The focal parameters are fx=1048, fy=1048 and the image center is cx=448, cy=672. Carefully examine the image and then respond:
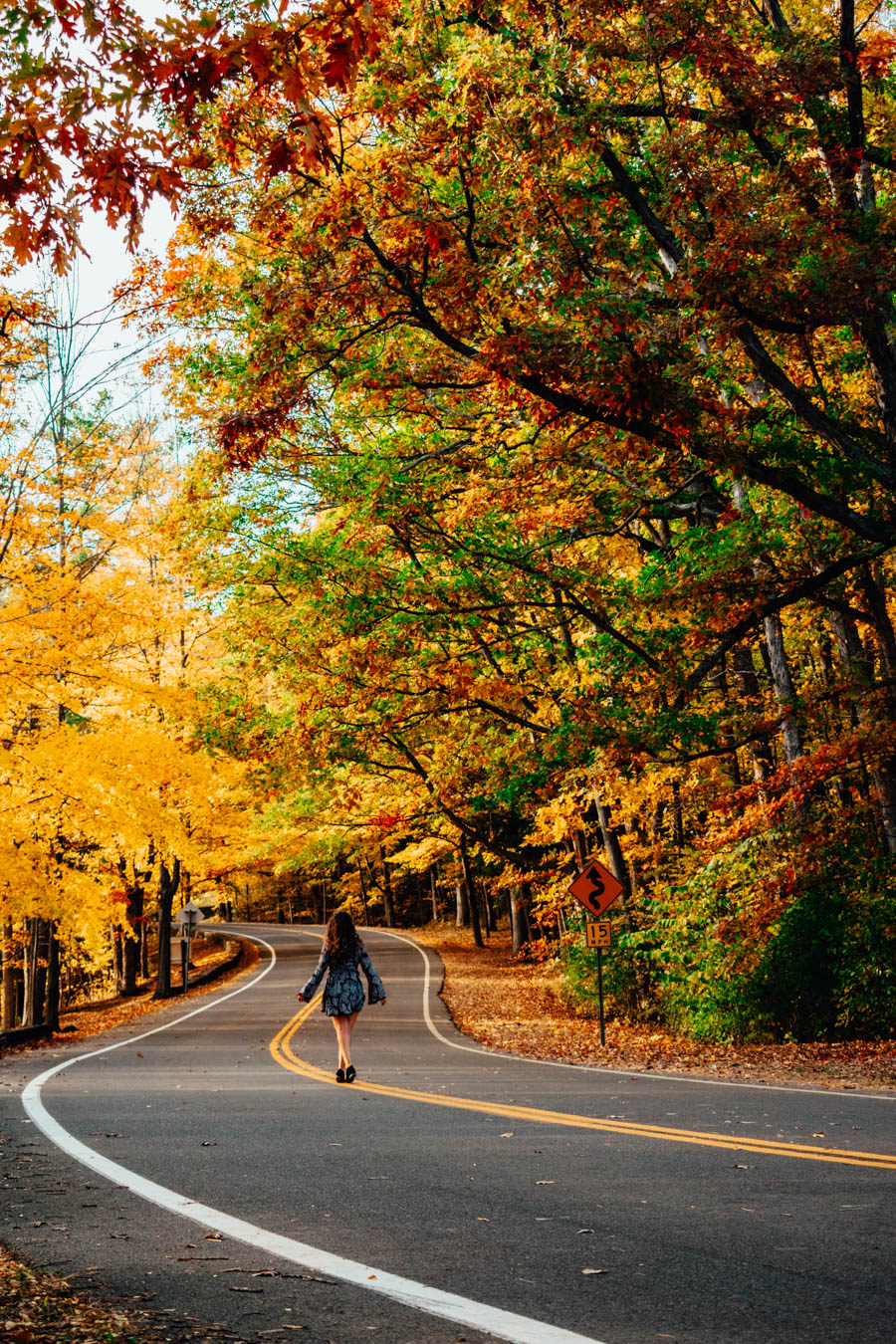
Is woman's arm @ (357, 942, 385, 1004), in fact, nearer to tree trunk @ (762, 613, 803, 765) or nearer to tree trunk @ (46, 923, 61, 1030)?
tree trunk @ (762, 613, 803, 765)

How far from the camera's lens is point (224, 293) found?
12492 mm

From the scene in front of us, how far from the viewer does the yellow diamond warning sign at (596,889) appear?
49.4ft

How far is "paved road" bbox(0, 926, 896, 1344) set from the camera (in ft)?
12.4

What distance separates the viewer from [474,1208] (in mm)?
5445

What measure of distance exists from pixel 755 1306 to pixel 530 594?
473 inches

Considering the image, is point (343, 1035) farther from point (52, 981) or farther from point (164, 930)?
point (164, 930)

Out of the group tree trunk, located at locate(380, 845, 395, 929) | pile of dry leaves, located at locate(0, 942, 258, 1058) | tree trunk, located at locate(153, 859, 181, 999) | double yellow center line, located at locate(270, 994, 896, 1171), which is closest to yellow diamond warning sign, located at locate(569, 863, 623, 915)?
double yellow center line, located at locate(270, 994, 896, 1171)

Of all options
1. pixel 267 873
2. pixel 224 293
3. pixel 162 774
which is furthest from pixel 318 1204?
pixel 267 873

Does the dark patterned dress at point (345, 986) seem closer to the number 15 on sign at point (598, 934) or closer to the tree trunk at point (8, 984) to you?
the number 15 on sign at point (598, 934)

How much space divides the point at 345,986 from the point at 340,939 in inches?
19.5

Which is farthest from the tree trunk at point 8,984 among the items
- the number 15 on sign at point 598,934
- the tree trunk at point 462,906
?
the tree trunk at point 462,906

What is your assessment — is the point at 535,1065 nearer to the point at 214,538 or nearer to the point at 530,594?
the point at 530,594

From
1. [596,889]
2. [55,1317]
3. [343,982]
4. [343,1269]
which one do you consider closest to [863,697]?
[596,889]

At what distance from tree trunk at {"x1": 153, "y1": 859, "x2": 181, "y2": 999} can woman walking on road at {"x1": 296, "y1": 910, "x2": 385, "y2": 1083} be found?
704 inches
